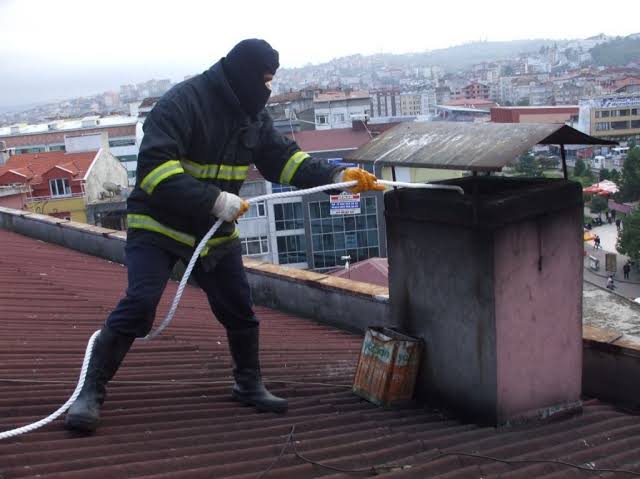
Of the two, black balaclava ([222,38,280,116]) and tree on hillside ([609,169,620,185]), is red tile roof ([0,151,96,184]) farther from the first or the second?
tree on hillside ([609,169,620,185])

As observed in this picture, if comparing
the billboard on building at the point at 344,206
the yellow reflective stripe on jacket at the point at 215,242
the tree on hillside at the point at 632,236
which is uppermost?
the yellow reflective stripe on jacket at the point at 215,242

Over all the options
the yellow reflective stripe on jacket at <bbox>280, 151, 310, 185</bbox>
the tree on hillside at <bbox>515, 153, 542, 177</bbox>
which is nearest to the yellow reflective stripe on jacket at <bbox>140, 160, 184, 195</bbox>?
the yellow reflective stripe on jacket at <bbox>280, 151, 310, 185</bbox>

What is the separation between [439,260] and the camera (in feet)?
9.66

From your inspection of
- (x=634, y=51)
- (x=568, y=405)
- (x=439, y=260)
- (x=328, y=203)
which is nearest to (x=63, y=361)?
(x=439, y=260)

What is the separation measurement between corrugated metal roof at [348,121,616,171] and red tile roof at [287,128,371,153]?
25.4 metres

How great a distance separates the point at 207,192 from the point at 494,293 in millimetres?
1131

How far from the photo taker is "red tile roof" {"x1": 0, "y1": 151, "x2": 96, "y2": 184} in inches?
1058

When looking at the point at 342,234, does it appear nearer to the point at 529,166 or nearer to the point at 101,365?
the point at 101,365

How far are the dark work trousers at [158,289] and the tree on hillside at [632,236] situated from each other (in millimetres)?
33155

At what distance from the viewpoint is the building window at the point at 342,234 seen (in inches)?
1142

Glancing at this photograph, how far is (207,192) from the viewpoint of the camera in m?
2.64

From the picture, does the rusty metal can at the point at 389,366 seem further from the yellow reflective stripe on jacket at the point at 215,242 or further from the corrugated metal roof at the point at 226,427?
the yellow reflective stripe on jacket at the point at 215,242

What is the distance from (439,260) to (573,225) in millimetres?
592

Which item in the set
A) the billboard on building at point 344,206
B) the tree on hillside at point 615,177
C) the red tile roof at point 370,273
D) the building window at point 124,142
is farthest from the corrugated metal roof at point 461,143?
the building window at point 124,142
